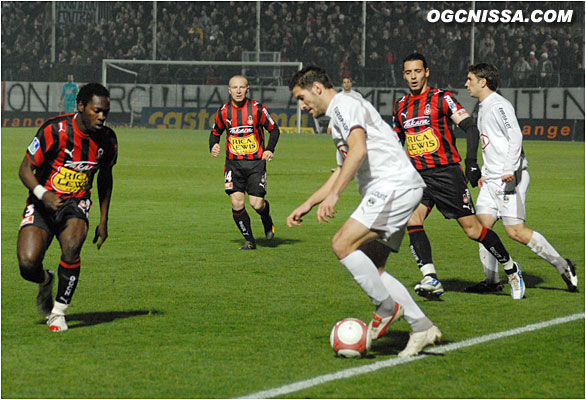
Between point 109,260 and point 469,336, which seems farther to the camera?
point 109,260

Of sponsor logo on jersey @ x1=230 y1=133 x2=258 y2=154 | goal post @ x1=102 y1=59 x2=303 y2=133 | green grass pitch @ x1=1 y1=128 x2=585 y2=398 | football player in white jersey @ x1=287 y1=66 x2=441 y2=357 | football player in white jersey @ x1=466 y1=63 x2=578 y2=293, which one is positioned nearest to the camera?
green grass pitch @ x1=1 y1=128 x2=585 y2=398

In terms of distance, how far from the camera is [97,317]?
22.9ft

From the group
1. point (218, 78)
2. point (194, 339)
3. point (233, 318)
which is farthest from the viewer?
point (218, 78)

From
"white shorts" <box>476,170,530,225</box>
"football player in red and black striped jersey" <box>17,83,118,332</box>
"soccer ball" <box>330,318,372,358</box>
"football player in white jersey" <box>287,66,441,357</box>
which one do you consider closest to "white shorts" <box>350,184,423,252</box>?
"football player in white jersey" <box>287,66,441,357</box>

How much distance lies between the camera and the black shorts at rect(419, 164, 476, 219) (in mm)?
8070

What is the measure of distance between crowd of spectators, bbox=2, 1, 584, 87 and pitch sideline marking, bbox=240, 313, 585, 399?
28506 mm

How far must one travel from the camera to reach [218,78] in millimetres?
39812

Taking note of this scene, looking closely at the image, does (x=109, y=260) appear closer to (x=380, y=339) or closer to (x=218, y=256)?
(x=218, y=256)

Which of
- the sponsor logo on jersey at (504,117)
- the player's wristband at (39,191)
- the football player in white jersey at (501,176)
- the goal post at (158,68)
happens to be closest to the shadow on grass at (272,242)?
the football player in white jersey at (501,176)

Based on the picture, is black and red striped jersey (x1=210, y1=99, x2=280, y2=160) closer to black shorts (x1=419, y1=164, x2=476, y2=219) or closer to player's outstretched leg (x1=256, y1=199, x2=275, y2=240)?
player's outstretched leg (x1=256, y1=199, x2=275, y2=240)

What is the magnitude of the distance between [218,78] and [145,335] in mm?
34073

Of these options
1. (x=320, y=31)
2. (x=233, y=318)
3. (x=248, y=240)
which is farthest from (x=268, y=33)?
(x=233, y=318)

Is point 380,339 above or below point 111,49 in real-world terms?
below

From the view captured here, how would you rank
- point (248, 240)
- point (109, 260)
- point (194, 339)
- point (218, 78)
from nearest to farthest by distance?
point (194, 339), point (109, 260), point (248, 240), point (218, 78)
